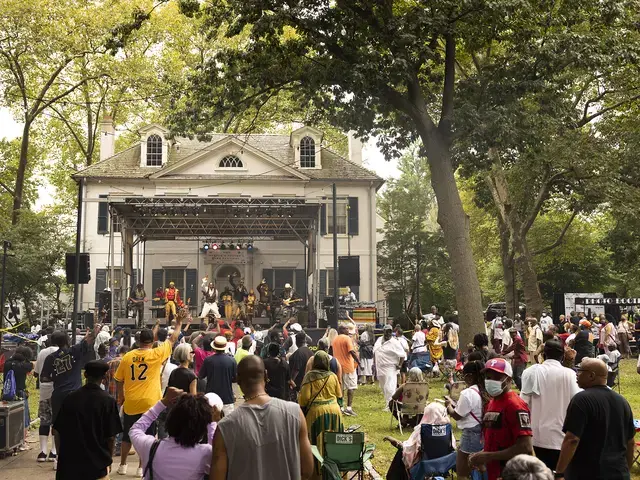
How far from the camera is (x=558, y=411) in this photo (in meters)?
6.62

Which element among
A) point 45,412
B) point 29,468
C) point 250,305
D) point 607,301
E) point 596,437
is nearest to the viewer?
point 596,437

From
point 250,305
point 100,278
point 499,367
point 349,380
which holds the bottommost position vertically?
point 349,380

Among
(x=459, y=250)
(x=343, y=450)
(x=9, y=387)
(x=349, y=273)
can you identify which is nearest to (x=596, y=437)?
(x=343, y=450)

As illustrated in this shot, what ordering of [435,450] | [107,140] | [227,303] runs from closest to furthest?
[435,450]
[227,303]
[107,140]

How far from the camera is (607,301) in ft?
92.8

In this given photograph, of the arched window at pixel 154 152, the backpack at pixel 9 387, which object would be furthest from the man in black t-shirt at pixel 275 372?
the arched window at pixel 154 152

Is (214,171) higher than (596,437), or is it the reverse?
(214,171)

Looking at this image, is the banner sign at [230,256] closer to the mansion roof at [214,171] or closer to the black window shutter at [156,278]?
the black window shutter at [156,278]

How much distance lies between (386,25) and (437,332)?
7.60 m

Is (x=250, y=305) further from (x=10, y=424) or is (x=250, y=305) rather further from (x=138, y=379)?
(x=138, y=379)

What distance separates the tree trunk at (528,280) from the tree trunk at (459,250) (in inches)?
555

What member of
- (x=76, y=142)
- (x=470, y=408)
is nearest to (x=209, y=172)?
(x=76, y=142)

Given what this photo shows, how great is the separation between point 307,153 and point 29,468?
28.7 m

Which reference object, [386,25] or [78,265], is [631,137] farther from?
[78,265]
